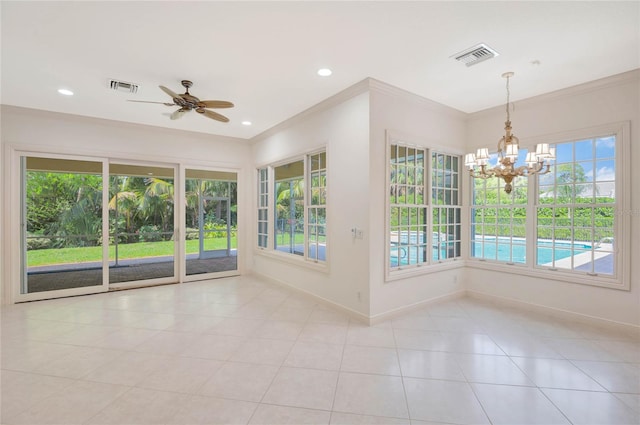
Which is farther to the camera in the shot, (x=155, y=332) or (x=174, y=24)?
(x=155, y=332)

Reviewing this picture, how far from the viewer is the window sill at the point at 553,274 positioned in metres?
3.39

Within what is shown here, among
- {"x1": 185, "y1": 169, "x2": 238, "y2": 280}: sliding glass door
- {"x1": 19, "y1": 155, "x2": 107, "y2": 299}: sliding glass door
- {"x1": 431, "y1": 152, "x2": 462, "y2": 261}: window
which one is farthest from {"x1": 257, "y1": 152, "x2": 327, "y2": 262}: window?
{"x1": 19, "y1": 155, "x2": 107, "y2": 299}: sliding glass door

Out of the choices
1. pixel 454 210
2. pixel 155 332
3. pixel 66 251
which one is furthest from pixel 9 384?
pixel 454 210

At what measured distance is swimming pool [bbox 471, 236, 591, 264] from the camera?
379 cm

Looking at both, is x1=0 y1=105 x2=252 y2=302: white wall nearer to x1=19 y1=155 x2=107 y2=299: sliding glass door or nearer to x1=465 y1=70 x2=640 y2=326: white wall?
x1=19 y1=155 x2=107 y2=299: sliding glass door

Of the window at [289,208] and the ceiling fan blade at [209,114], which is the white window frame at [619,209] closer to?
the window at [289,208]

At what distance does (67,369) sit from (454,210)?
17.0 feet

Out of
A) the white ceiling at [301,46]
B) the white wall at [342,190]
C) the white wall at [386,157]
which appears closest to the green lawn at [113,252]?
the white ceiling at [301,46]

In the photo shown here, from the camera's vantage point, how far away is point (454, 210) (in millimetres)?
4695

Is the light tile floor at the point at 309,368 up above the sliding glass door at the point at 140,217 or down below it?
below

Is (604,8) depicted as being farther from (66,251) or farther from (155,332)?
(66,251)

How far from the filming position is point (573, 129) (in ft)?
12.1

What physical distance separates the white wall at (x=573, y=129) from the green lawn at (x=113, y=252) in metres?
5.24

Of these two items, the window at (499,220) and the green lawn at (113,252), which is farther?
the green lawn at (113,252)
